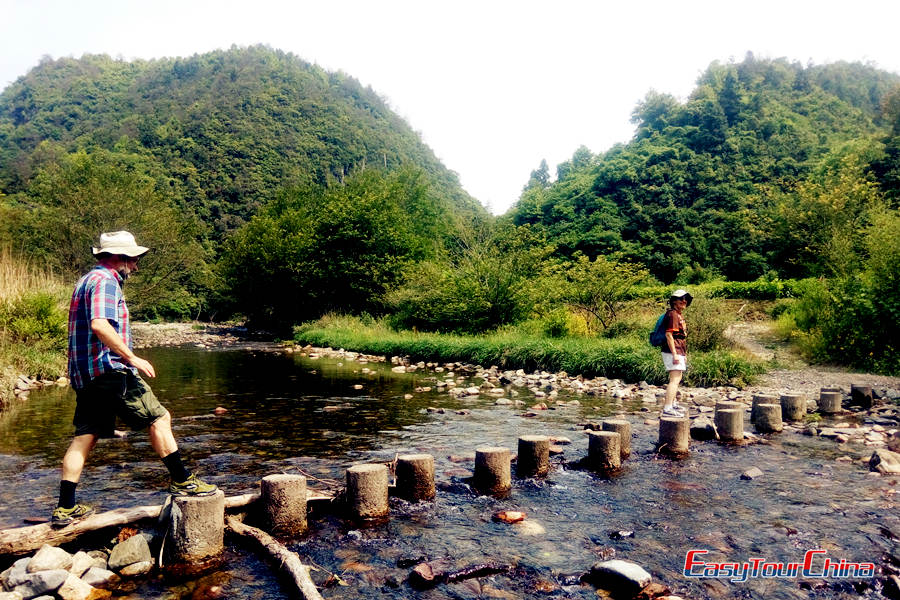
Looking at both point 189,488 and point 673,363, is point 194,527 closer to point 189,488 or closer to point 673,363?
point 189,488

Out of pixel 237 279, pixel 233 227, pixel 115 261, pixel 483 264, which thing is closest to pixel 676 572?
pixel 115 261

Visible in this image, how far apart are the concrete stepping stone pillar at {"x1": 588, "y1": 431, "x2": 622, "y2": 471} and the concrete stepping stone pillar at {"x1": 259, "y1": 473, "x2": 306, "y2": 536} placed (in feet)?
12.7

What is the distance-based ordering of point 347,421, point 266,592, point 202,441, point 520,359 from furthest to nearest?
1. point 520,359
2. point 347,421
3. point 202,441
4. point 266,592

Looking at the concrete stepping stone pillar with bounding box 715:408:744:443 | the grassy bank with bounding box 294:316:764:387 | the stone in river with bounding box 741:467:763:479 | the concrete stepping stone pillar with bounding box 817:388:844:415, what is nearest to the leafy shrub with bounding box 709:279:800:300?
the grassy bank with bounding box 294:316:764:387

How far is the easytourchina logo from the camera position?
174 inches

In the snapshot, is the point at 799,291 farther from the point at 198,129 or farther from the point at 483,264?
the point at 198,129

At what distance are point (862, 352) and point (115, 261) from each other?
17.4 m

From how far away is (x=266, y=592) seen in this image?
4121 millimetres

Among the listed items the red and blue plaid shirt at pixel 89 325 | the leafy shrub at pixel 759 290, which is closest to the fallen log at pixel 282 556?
the red and blue plaid shirt at pixel 89 325

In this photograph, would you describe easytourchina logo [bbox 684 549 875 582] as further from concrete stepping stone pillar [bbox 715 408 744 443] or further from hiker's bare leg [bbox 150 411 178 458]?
hiker's bare leg [bbox 150 411 178 458]

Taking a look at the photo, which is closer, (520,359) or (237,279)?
(520,359)

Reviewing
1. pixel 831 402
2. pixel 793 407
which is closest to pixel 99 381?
pixel 793 407

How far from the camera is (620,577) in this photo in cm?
411

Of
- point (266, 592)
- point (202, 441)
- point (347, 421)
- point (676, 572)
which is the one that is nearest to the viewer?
point (266, 592)
